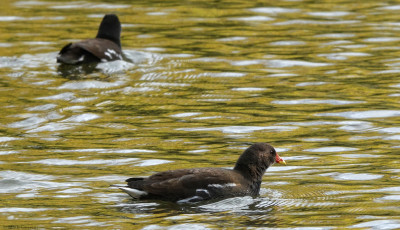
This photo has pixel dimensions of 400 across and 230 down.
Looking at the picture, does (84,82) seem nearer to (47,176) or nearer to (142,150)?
(142,150)

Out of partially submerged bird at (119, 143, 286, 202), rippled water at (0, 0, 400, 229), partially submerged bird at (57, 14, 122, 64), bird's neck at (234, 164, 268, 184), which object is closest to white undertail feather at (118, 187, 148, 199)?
partially submerged bird at (119, 143, 286, 202)

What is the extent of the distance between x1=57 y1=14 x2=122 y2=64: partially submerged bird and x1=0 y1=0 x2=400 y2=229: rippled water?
215 millimetres

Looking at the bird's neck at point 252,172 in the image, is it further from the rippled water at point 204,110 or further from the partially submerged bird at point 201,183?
the rippled water at point 204,110

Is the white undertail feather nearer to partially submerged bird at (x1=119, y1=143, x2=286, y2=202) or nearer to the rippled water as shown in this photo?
partially submerged bird at (x1=119, y1=143, x2=286, y2=202)

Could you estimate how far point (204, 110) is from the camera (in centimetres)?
1411

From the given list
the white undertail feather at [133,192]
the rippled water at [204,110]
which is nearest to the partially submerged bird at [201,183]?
the white undertail feather at [133,192]

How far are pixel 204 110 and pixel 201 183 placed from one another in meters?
4.53

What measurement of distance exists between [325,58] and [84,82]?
4.30m

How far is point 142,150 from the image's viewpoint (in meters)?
12.0

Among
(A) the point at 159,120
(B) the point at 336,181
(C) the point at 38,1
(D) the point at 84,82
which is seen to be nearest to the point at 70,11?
(C) the point at 38,1

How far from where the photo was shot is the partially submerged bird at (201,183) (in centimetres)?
955

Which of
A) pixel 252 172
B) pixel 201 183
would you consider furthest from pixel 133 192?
pixel 252 172

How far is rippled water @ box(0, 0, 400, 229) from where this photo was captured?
31.2ft

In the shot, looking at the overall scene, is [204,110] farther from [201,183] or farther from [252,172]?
[201,183]
